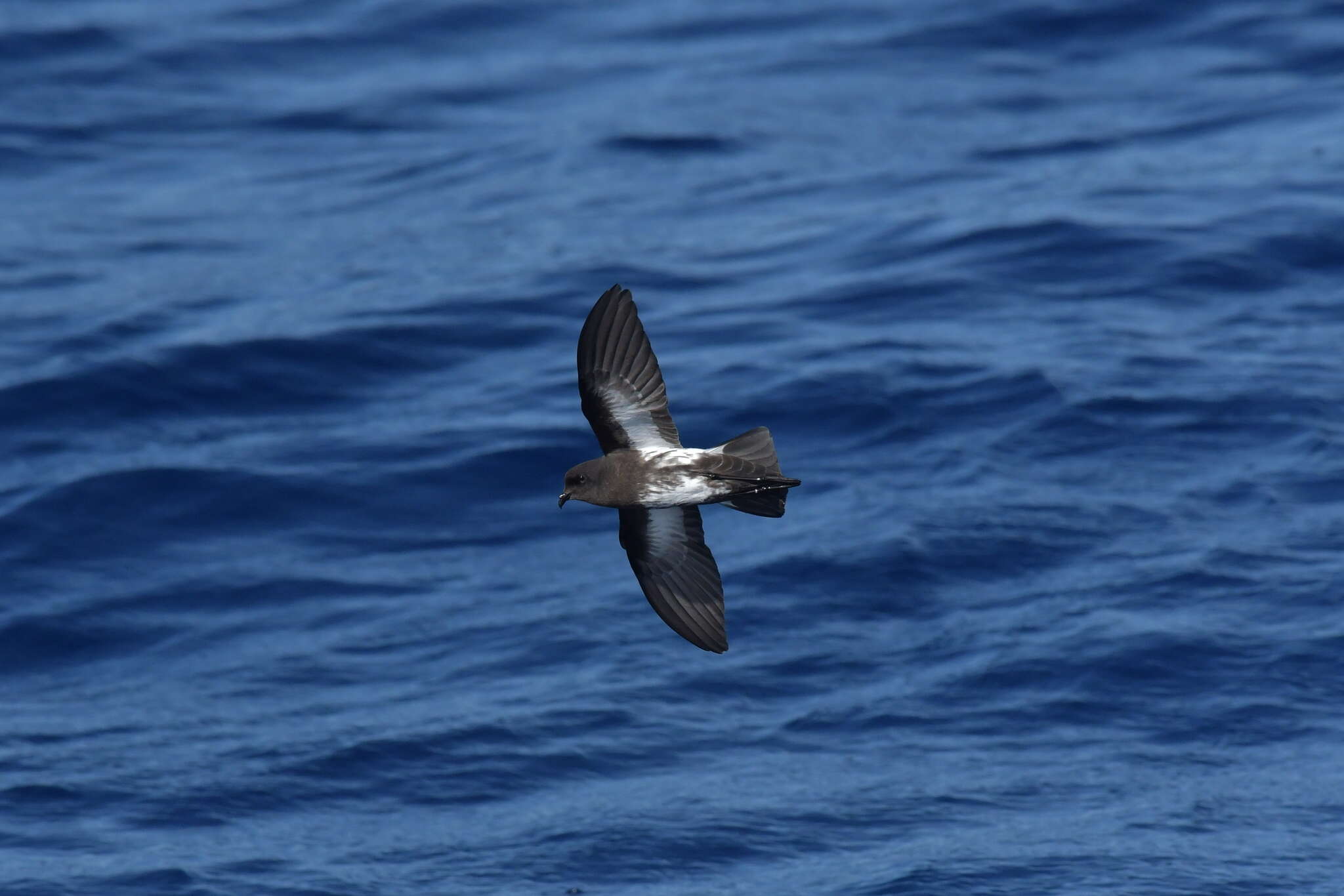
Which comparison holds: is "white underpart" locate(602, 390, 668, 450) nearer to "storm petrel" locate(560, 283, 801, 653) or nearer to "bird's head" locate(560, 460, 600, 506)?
"storm petrel" locate(560, 283, 801, 653)

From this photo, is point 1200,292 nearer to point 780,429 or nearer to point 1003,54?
point 780,429

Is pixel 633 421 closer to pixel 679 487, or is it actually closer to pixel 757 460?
pixel 679 487

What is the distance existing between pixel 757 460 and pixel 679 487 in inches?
14.8

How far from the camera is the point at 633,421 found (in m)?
9.69

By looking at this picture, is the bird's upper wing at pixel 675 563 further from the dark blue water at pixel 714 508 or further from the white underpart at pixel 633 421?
the dark blue water at pixel 714 508

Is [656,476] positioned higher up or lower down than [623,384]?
lower down

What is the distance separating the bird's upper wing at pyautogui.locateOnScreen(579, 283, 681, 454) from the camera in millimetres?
9578

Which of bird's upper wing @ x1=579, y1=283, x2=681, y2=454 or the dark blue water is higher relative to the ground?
bird's upper wing @ x1=579, y1=283, x2=681, y2=454

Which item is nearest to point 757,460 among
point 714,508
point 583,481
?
point 583,481

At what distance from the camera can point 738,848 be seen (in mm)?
14859

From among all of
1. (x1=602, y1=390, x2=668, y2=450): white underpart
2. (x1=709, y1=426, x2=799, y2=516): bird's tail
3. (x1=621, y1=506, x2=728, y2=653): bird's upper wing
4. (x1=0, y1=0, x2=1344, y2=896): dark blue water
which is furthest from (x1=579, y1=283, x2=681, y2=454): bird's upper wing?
(x1=0, y1=0, x2=1344, y2=896): dark blue water

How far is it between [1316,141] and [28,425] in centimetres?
1443

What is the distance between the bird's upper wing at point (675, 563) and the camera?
32.6 ft

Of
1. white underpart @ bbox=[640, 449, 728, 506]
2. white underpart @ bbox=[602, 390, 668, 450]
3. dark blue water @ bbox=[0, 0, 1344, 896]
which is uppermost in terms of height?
white underpart @ bbox=[602, 390, 668, 450]
